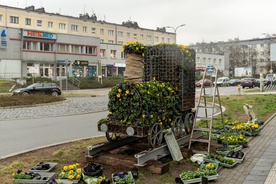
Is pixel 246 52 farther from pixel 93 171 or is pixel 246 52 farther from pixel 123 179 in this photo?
pixel 123 179

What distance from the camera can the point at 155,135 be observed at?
22.9ft

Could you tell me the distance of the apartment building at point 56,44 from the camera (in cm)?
4781

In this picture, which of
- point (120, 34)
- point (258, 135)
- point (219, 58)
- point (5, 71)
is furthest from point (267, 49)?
point (258, 135)

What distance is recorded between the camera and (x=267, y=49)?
340 feet

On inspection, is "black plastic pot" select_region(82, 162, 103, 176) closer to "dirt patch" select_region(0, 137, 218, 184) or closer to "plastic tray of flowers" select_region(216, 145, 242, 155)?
"dirt patch" select_region(0, 137, 218, 184)

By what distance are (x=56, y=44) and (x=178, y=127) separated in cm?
4801

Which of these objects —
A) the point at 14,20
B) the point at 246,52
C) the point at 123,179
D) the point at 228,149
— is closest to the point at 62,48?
the point at 14,20

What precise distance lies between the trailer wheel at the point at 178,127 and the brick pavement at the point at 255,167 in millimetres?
1660

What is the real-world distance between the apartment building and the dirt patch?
31831 mm

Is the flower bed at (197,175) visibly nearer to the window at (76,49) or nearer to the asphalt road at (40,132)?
the asphalt road at (40,132)

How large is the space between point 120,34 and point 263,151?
7391 cm

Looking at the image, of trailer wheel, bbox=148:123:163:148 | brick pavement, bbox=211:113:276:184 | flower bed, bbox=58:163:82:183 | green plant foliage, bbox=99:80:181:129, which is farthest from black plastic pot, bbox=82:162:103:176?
brick pavement, bbox=211:113:276:184

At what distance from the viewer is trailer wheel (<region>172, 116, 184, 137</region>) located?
8.16 meters

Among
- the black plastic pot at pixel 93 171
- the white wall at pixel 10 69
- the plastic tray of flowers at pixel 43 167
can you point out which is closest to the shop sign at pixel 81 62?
the white wall at pixel 10 69
